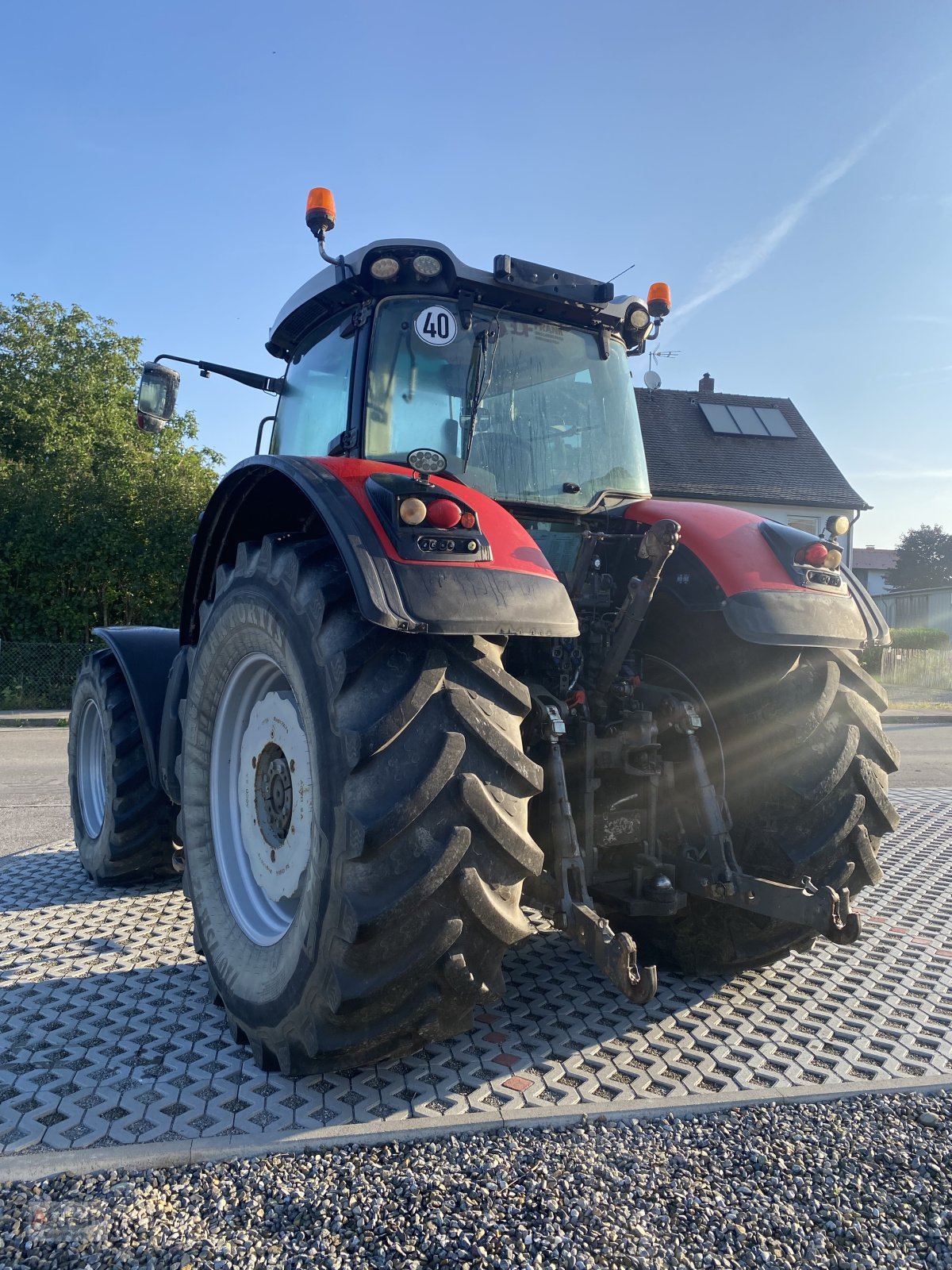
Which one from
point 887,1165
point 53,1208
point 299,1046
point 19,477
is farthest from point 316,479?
point 19,477

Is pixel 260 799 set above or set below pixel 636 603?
below

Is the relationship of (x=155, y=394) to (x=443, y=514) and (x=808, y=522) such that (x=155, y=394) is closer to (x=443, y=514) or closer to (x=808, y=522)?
(x=443, y=514)

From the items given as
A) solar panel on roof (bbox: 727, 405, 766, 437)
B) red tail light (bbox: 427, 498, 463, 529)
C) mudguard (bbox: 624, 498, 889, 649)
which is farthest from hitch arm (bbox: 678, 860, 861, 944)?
solar panel on roof (bbox: 727, 405, 766, 437)

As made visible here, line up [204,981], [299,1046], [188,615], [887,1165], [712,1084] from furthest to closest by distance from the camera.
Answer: [188,615] → [204,981] → [712,1084] → [299,1046] → [887,1165]

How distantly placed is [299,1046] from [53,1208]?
58 cm

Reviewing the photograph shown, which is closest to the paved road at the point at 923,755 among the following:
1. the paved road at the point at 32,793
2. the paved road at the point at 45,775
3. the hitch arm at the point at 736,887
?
the paved road at the point at 45,775

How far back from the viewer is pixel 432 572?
83.0 inches

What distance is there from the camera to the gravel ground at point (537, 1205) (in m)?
1.62

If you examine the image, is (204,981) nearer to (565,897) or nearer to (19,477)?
(565,897)

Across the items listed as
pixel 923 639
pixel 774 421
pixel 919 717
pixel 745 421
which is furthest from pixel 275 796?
pixel 923 639

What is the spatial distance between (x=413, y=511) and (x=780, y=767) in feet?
4.67

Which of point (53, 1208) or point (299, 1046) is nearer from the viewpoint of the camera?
point (53, 1208)

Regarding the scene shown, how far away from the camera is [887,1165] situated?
191cm

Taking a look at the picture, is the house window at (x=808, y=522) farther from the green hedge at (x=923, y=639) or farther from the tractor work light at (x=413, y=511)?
Result: the tractor work light at (x=413, y=511)
